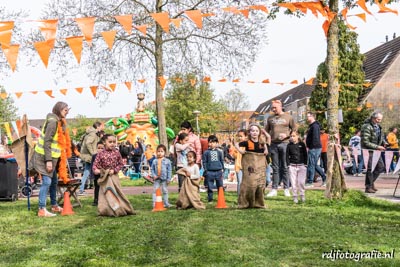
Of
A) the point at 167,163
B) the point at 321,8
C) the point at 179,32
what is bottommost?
the point at 167,163

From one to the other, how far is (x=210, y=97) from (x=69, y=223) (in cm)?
5027

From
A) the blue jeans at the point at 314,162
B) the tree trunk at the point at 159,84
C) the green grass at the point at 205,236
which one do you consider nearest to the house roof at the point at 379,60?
the tree trunk at the point at 159,84

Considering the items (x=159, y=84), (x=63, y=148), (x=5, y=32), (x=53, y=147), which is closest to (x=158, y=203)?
(x=63, y=148)

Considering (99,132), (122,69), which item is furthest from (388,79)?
(99,132)

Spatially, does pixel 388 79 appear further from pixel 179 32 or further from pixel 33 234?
pixel 33 234

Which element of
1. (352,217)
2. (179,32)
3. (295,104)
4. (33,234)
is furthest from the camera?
(295,104)

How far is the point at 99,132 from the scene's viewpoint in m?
12.5

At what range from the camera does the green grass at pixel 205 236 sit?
5.20 meters

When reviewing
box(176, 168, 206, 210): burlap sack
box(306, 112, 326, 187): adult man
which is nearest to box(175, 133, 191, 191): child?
box(176, 168, 206, 210): burlap sack

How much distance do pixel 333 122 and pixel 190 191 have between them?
10.7 feet

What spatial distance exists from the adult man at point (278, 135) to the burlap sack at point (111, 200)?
3828mm

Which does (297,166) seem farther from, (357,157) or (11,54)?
(357,157)

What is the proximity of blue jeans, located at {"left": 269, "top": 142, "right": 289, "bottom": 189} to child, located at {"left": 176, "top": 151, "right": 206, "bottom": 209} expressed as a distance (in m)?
2.22

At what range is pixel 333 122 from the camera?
34.1ft
